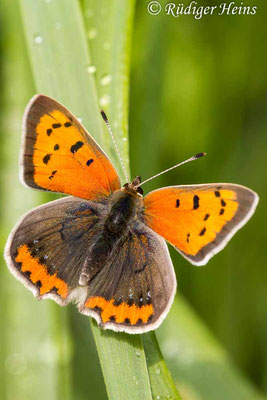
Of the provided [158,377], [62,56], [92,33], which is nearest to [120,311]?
[158,377]

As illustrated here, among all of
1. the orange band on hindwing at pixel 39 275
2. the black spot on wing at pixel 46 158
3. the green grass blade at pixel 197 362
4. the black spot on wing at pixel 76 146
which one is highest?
the black spot on wing at pixel 76 146

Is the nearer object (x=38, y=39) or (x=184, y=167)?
(x=38, y=39)

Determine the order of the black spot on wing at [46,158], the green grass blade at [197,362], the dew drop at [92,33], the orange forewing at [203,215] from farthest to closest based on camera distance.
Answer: the green grass blade at [197,362] < the dew drop at [92,33] < the black spot on wing at [46,158] < the orange forewing at [203,215]

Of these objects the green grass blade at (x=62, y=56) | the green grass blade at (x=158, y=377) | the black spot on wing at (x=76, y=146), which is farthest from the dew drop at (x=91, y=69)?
the green grass blade at (x=158, y=377)

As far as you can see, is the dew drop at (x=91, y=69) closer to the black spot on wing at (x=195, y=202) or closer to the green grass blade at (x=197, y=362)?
the black spot on wing at (x=195, y=202)

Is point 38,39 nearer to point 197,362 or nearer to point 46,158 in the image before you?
point 46,158

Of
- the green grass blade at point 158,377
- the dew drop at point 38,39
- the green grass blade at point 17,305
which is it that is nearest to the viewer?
the green grass blade at point 158,377
